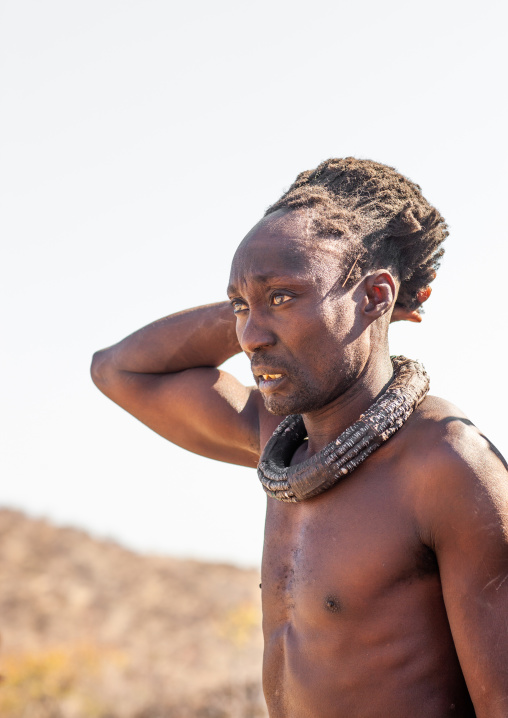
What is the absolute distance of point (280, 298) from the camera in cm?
263

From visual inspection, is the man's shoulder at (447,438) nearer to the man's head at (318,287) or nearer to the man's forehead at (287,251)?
the man's head at (318,287)

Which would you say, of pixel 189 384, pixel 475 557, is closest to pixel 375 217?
pixel 189 384

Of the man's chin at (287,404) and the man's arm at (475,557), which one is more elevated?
the man's chin at (287,404)

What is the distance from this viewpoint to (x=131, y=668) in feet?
51.1

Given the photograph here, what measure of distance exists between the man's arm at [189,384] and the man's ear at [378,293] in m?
0.75

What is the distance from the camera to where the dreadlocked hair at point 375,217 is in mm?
2766

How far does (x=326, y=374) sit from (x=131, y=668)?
14163 millimetres

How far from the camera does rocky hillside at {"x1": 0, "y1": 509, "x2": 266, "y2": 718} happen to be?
45.2ft

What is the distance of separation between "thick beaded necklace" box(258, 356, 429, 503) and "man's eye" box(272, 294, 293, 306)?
1.30 feet

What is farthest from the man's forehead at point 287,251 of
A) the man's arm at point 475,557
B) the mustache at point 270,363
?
the man's arm at point 475,557

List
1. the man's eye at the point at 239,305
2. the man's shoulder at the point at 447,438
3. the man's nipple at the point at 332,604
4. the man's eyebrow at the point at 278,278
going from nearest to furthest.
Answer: the man's shoulder at the point at 447,438, the man's nipple at the point at 332,604, the man's eyebrow at the point at 278,278, the man's eye at the point at 239,305

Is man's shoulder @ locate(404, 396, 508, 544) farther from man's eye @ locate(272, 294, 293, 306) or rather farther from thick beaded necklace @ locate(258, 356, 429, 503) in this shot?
man's eye @ locate(272, 294, 293, 306)

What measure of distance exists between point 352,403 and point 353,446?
23 cm

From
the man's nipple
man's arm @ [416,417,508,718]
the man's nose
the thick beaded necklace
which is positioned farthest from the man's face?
the man's nipple
